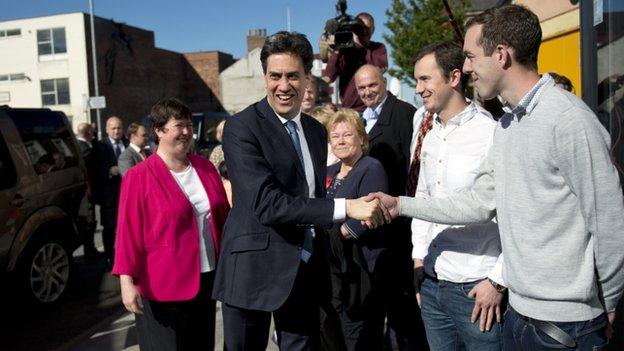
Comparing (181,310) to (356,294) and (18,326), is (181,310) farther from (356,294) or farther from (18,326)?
(18,326)

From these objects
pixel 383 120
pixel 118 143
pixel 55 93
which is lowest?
pixel 118 143

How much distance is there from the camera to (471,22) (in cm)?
215

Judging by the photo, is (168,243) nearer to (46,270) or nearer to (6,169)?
(6,169)

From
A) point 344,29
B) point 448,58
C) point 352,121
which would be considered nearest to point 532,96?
point 448,58

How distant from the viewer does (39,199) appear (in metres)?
5.90

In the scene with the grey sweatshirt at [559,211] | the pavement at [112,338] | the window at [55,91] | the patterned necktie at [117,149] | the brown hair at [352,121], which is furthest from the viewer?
the window at [55,91]

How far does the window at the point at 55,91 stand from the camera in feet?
116

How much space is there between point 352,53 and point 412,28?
45.3 ft

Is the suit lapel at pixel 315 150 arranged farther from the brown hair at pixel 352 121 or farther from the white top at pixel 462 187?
the brown hair at pixel 352 121

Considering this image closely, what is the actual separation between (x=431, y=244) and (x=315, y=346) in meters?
0.76

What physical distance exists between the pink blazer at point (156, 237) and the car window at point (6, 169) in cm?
313

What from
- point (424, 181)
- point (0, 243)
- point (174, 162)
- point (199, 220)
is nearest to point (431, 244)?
point (424, 181)

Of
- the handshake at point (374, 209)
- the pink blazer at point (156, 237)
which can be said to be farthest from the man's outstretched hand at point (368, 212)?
the pink blazer at point (156, 237)

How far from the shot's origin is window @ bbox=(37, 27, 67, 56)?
3534 cm
